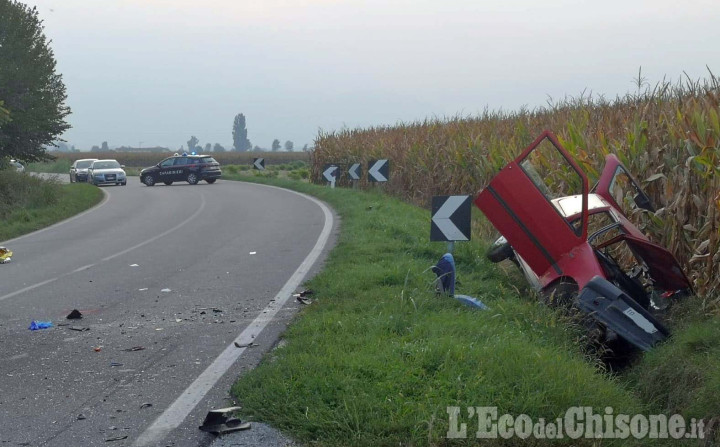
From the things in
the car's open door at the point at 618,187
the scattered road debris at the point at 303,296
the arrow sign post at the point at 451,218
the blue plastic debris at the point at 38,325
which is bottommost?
the blue plastic debris at the point at 38,325

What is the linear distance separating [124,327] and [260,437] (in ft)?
12.2

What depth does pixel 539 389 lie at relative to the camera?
5355 millimetres

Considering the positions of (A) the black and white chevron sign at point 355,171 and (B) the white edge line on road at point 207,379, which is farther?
(A) the black and white chevron sign at point 355,171

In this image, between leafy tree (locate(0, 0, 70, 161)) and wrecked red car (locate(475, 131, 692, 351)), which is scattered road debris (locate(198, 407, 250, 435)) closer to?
wrecked red car (locate(475, 131, 692, 351))

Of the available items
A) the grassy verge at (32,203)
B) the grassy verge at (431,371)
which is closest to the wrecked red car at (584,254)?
the grassy verge at (431,371)

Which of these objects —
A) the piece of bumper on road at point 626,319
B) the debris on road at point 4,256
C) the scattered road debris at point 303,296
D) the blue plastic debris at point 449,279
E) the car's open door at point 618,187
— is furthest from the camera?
the debris on road at point 4,256

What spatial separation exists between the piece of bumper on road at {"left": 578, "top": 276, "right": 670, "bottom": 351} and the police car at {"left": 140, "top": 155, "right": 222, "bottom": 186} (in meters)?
36.6

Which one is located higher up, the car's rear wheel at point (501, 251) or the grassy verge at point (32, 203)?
the car's rear wheel at point (501, 251)

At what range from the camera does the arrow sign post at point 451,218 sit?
29.4ft

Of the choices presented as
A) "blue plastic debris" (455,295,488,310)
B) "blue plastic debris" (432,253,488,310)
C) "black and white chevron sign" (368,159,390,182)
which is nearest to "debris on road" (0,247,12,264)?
"blue plastic debris" (432,253,488,310)

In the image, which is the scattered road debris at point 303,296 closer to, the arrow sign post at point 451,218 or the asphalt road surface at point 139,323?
the asphalt road surface at point 139,323

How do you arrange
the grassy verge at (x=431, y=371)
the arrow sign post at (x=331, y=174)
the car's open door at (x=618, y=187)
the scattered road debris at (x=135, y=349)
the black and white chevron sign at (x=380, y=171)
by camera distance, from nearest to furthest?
the grassy verge at (x=431, y=371)
the scattered road debris at (x=135, y=349)
the car's open door at (x=618, y=187)
the black and white chevron sign at (x=380, y=171)
the arrow sign post at (x=331, y=174)

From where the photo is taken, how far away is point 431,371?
225 inches

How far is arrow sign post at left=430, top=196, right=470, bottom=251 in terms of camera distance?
29.4 feet
